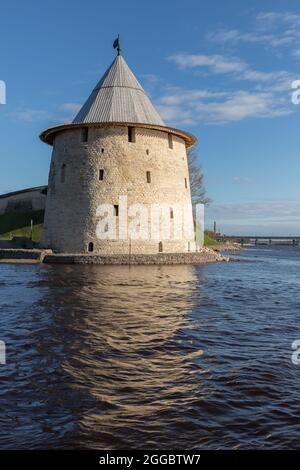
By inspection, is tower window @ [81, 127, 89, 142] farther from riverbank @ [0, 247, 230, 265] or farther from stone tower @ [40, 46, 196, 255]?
riverbank @ [0, 247, 230, 265]

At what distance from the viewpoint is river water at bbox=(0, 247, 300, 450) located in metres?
3.96

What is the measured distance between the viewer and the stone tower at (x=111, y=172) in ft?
78.7

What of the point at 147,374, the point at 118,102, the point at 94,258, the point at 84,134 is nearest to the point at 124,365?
the point at 147,374

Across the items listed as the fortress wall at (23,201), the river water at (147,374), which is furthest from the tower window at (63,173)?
the river water at (147,374)

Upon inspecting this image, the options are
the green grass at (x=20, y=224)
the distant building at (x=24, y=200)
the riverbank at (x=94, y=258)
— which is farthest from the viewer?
the distant building at (x=24, y=200)

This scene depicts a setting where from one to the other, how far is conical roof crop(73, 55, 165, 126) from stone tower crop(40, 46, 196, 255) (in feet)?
0.20

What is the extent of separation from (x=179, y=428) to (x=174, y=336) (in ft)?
11.0

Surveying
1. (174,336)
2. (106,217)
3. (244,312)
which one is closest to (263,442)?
(174,336)

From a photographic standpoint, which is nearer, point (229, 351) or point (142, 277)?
point (229, 351)

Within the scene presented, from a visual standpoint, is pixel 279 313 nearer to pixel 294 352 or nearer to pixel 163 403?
pixel 294 352

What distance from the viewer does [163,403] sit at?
4621mm

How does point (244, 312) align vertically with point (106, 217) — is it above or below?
below

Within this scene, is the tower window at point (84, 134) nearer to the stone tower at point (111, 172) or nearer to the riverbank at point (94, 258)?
the stone tower at point (111, 172)

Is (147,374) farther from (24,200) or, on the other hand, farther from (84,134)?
(24,200)
